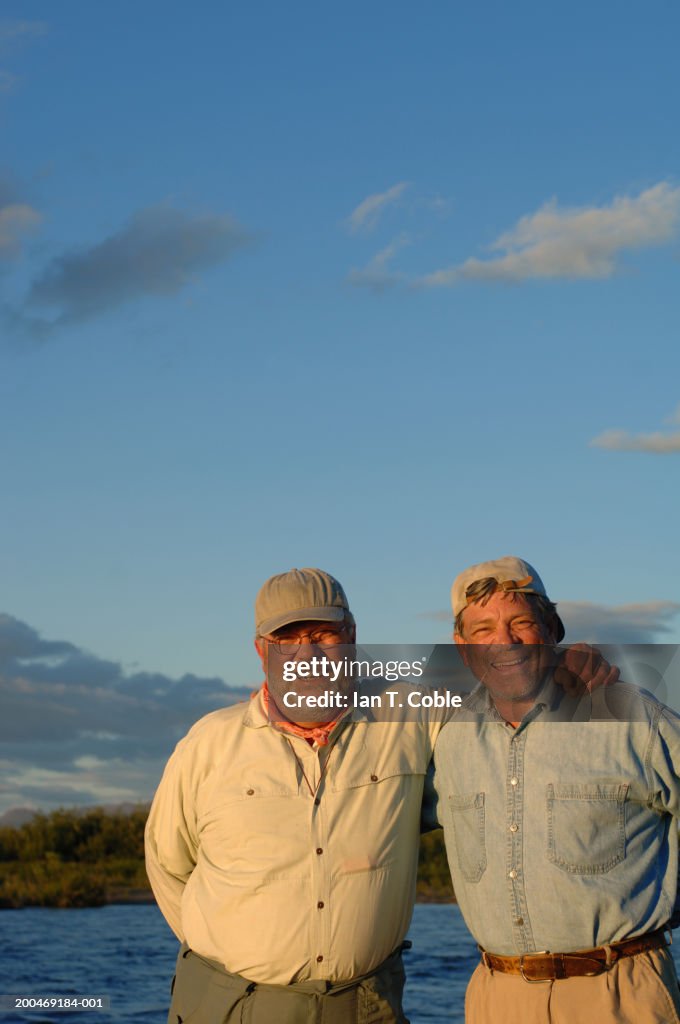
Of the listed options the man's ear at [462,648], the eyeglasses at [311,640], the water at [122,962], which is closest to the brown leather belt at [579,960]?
the man's ear at [462,648]

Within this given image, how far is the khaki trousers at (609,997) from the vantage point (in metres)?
3.43

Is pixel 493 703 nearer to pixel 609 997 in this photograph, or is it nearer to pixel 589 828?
pixel 589 828

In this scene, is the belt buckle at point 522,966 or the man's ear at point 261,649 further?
the man's ear at point 261,649

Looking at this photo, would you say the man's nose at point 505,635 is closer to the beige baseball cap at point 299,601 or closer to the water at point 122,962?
the beige baseball cap at point 299,601

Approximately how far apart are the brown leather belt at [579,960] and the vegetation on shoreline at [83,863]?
1643 cm

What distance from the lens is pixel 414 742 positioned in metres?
3.88

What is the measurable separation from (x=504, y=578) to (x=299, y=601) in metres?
0.61

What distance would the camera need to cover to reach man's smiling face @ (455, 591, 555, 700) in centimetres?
369

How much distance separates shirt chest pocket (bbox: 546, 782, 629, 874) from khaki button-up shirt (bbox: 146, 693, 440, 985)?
0.50 meters

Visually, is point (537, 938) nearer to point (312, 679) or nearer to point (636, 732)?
point (636, 732)

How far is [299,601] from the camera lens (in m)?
3.84

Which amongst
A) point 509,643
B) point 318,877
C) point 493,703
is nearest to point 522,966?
point 318,877

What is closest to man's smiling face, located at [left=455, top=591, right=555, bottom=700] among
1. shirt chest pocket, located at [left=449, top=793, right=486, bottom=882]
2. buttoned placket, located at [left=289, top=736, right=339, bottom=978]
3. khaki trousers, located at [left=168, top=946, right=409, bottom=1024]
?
shirt chest pocket, located at [left=449, top=793, right=486, bottom=882]

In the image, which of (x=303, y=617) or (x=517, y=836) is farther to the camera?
(x=303, y=617)
